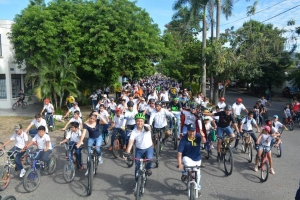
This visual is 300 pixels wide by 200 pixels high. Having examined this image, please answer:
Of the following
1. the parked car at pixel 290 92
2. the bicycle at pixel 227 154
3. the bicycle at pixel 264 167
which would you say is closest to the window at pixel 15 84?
the bicycle at pixel 227 154

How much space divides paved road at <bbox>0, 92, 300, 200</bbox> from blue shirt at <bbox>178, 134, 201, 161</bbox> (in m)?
1.08

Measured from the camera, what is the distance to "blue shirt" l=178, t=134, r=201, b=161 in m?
5.89

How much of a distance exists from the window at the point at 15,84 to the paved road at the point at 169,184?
1552 centimetres

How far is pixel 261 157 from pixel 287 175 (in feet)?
2.93

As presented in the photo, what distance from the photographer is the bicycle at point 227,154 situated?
7633mm

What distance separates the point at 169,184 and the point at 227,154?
6.48ft

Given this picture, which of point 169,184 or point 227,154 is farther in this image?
point 227,154

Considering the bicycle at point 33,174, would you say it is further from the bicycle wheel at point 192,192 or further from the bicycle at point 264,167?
the bicycle at point 264,167

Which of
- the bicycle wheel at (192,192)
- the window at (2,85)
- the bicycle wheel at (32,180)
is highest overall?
the window at (2,85)

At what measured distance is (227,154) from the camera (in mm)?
7844

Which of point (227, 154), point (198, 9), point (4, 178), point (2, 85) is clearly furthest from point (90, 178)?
point (198, 9)

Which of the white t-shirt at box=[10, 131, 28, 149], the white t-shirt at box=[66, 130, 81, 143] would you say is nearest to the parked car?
the white t-shirt at box=[66, 130, 81, 143]

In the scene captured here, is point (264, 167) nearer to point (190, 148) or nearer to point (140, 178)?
point (190, 148)

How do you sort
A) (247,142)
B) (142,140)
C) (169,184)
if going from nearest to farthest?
(142,140), (169,184), (247,142)
